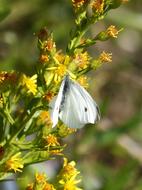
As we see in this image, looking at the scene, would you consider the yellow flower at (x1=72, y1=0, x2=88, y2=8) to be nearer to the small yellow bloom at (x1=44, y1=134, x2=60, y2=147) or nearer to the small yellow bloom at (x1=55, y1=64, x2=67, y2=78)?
the small yellow bloom at (x1=55, y1=64, x2=67, y2=78)

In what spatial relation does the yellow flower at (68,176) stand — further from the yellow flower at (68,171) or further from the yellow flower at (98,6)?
the yellow flower at (98,6)

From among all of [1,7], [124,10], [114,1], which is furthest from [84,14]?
[124,10]

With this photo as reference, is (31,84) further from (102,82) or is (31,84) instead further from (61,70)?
(102,82)

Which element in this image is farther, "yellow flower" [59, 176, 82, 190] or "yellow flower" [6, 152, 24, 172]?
"yellow flower" [59, 176, 82, 190]

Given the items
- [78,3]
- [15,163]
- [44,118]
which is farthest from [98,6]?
[15,163]

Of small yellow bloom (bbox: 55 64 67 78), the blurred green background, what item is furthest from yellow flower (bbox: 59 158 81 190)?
the blurred green background

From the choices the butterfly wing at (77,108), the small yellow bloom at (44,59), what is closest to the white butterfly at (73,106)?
the butterfly wing at (77,108)
